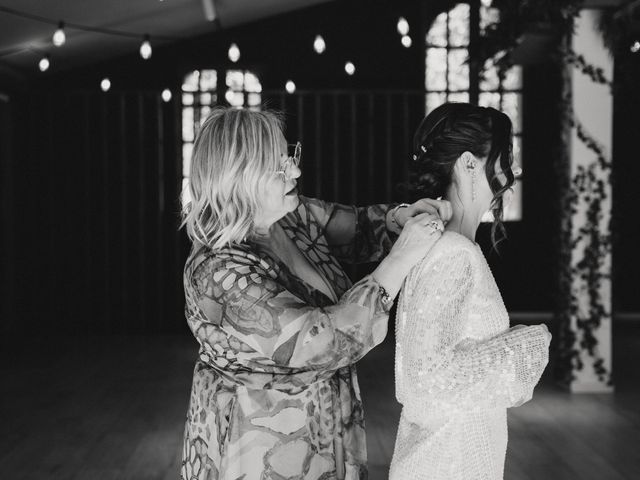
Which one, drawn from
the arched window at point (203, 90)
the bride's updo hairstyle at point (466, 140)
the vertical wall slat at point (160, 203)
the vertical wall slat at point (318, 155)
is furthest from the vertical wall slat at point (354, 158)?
the bride's updo hairstyle at point (466, 140)

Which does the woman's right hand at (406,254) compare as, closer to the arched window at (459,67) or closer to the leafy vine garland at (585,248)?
the leafy vine garland at (585,248)

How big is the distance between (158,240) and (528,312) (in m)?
4.63

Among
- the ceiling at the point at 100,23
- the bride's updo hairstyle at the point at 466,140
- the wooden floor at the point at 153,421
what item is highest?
the ceiling at the point at 100,23

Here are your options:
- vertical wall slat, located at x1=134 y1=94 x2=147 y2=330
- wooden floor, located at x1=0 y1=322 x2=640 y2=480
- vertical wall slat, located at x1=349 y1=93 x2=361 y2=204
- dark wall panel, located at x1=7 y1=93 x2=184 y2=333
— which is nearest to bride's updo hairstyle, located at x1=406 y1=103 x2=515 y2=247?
wooden floor, located at x1=0 y1=322 x2=640 y2=480

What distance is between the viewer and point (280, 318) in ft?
4.55

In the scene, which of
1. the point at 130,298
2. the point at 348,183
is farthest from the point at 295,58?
the point at 130,298

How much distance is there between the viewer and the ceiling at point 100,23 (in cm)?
739

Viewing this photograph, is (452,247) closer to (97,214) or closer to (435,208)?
(435,208)

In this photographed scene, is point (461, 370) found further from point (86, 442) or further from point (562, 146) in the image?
point (562, 146)

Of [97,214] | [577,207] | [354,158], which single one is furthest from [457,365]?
[97,214]

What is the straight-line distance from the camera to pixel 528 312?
34.7ft

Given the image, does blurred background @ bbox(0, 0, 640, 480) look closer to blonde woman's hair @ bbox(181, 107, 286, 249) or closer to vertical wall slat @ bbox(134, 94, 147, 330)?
vertical wall slat @ bbox(134, 94, 147, 330)

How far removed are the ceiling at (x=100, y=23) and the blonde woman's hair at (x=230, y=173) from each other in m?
5.88

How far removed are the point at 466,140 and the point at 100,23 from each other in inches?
292
